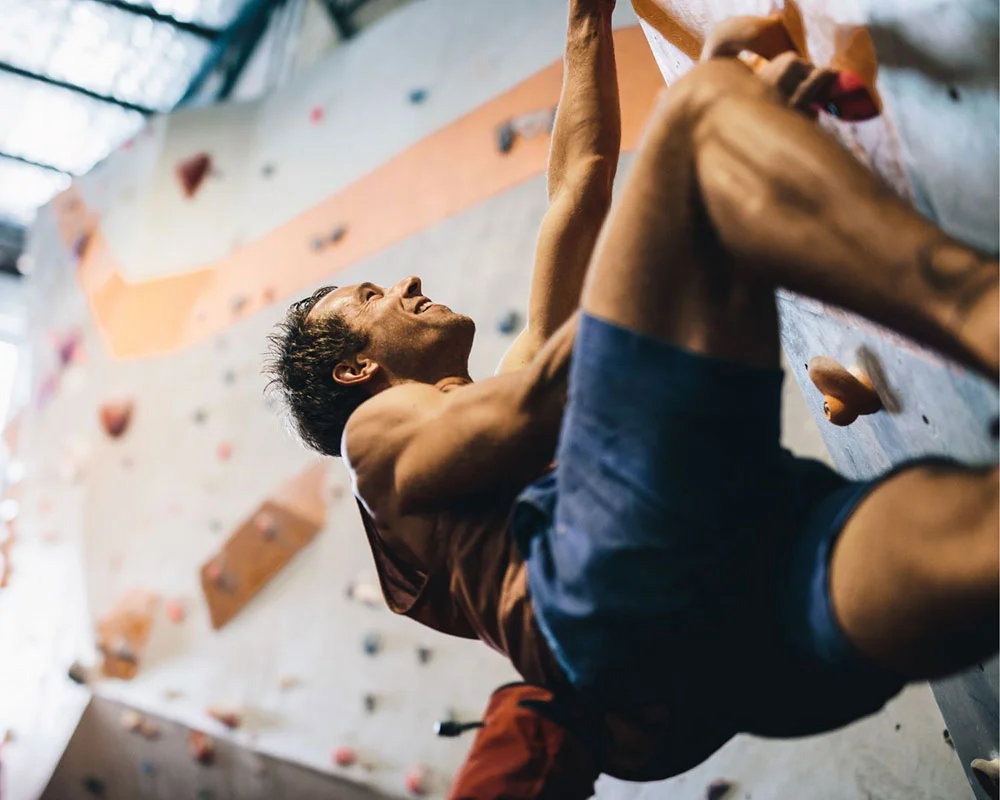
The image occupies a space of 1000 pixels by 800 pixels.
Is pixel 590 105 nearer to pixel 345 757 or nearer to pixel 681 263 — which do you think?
pixel 681 263

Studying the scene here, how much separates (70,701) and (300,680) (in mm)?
994

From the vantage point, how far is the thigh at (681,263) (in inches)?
26.8

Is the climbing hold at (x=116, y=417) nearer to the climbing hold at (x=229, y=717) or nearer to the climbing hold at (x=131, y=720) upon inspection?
the climbing hold at (x=131, y=720)

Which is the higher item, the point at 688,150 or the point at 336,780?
the point at 688,150

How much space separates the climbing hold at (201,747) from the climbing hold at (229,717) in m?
0.08

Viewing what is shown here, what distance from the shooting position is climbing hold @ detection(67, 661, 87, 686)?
3023 millimetres

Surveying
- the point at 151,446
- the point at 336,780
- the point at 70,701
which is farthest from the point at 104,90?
the point at 336,780

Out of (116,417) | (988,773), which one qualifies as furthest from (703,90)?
(116,417)

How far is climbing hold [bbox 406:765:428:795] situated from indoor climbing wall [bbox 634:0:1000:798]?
144 centimetres

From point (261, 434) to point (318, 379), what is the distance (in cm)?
199

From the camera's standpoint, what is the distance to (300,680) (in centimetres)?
261

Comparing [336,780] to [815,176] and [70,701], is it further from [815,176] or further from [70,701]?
[815,176]

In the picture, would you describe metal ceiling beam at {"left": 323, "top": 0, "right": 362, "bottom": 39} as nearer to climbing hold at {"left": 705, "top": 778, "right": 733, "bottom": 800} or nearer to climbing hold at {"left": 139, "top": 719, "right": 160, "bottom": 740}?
climbing hold at {"left": 139, "top": 719, "right": 160, "bottom": 740}

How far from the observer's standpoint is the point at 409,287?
3.89ft
